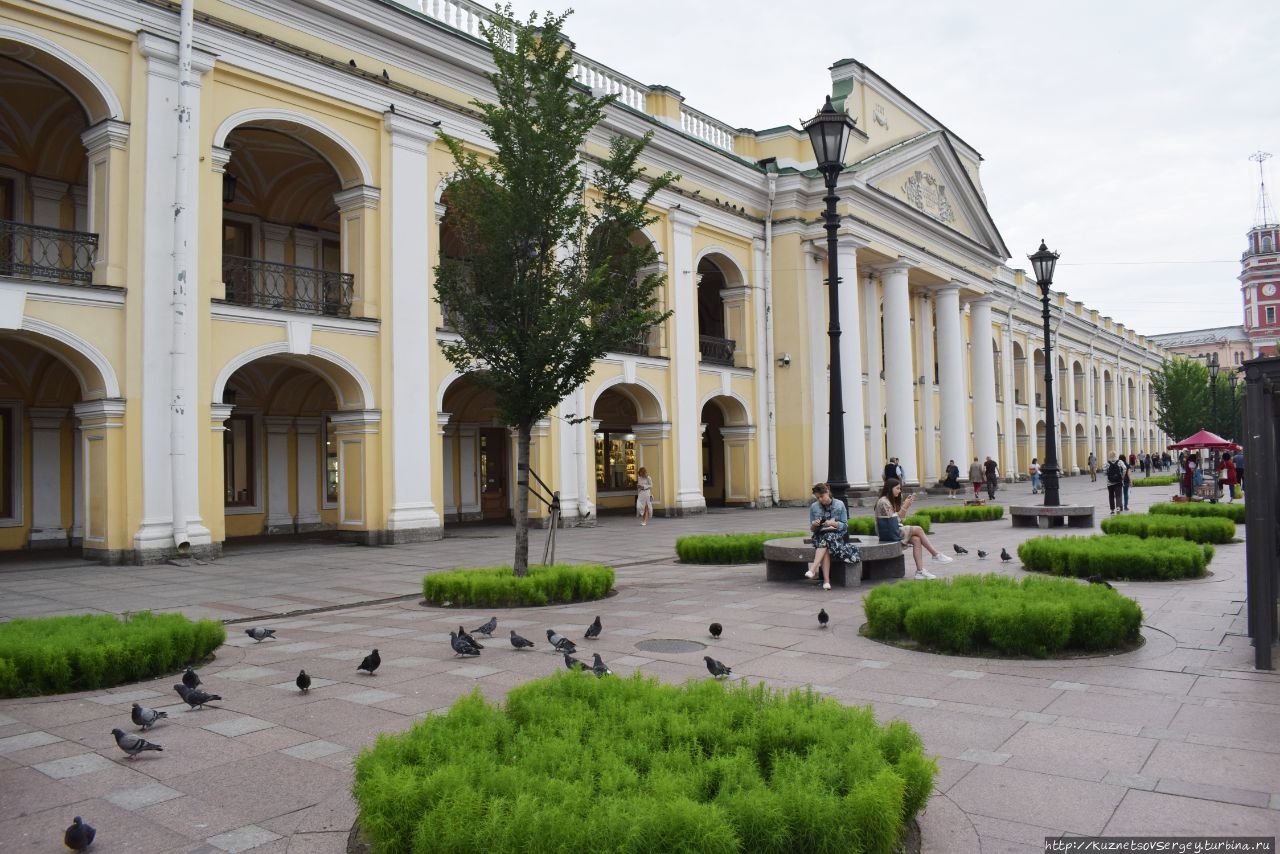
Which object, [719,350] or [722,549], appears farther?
[719,350]

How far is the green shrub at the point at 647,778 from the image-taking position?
3131 mm

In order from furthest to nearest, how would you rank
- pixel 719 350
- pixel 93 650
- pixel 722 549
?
pixel 719 350 → pixel 722 549 → pixel 93 650

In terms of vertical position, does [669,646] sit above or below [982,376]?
below

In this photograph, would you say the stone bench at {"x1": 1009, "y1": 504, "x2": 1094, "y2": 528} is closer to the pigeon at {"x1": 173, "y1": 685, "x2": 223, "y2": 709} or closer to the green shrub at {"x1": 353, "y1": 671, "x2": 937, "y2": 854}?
the green shrub at {"x1": 353, "y1": 671, "x2": 937, "y2": 854}


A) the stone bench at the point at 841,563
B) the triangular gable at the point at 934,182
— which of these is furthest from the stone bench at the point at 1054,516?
the triangular gable at the point at 934,182

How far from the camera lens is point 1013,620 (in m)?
7.16

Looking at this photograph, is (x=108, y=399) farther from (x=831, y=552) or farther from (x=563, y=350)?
(x=831, y=552)

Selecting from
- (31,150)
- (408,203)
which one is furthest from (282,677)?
(31,150)

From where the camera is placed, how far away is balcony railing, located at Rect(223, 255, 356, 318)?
706 inches

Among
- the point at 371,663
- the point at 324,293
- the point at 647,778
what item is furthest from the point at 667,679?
the point at 324,293

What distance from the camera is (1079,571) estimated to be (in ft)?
37.2

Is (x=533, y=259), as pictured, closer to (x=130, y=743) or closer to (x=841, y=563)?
(x=841, y=563)

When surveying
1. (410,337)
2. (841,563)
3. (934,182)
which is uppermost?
(934,182)

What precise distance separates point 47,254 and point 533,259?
10.9 metres
